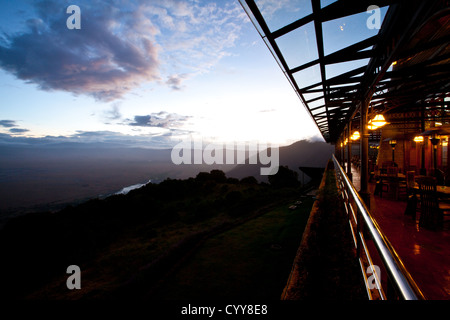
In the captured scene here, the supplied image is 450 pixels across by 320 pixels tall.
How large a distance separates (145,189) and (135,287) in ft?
103

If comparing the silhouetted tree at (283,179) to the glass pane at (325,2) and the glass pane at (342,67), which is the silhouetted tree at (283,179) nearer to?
the glass pane at (342,67)

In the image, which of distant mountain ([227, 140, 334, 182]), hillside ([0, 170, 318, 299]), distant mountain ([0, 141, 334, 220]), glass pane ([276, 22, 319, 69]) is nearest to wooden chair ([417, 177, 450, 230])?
glass pane ([276, 22, 319, 69])

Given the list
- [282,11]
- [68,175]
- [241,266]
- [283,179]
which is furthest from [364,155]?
[68,175]

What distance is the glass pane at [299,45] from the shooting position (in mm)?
2452

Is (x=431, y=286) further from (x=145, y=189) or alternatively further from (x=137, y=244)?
(x=145, y=189)

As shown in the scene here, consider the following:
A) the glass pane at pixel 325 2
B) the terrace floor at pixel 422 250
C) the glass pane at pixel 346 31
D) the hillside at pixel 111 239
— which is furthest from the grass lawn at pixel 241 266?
the glass pane at pixel 325 2

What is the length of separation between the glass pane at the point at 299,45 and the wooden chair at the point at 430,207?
10.8ft

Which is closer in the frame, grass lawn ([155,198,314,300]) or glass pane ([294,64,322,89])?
glass pane ([294,64,322,89])

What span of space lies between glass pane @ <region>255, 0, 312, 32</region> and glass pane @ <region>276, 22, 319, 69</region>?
0.21 meters

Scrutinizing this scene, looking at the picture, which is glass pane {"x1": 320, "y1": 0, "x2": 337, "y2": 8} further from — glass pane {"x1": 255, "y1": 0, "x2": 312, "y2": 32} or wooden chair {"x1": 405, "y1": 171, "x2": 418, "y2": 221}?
wooden chair {"x1": 405, "y1": 171, "x2": 418, "y2": 221}

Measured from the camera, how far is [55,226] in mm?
24328

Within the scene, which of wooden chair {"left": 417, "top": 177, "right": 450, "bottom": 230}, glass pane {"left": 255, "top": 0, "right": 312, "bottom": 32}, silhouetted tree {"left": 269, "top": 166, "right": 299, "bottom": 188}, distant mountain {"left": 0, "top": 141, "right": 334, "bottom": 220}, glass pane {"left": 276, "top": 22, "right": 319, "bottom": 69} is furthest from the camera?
distant mountain {"left": 0, "top": 141, "right": 334, "bottom": 220}

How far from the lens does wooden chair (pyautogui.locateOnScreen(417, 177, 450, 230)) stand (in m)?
3.77

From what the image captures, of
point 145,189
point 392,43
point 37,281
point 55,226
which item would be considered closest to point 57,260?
point 37,281
